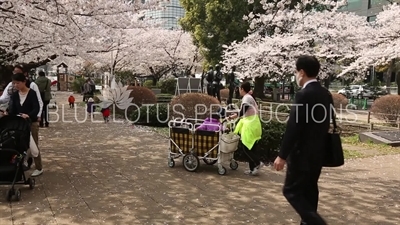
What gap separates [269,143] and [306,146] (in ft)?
15.0

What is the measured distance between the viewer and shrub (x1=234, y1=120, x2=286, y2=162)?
7.93 metres

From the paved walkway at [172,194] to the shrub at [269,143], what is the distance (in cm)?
60

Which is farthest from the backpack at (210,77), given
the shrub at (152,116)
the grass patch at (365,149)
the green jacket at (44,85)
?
the green jacket at (44,85)

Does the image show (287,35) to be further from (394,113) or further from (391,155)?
(391,155)

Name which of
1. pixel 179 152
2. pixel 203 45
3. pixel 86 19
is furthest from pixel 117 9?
Answer: pixel 203 45

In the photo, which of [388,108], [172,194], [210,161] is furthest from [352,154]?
[388,108]

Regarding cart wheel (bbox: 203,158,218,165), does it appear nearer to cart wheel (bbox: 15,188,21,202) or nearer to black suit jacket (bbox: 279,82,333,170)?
cart wheel (bbox: 15,188,21,202)

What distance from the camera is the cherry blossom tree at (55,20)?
6.96 m

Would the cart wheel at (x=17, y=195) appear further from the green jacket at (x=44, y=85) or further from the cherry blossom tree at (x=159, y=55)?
the cherry blossom tree at (x=159, y=55)

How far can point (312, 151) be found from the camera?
3.46m

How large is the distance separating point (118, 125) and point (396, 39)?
419 inches

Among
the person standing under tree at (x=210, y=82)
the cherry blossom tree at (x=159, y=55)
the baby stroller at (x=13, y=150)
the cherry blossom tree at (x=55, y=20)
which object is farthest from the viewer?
the cherry blossom tree at (x=159, y=55)

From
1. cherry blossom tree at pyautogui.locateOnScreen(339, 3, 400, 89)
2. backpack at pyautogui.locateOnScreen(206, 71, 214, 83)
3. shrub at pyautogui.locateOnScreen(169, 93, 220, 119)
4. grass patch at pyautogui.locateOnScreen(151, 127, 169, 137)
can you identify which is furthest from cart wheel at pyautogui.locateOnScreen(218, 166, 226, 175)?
backpack at pyautogui.locateOnScreen(206, 71, 214, 83)

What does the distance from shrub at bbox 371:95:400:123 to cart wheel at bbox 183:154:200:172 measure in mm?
11013
